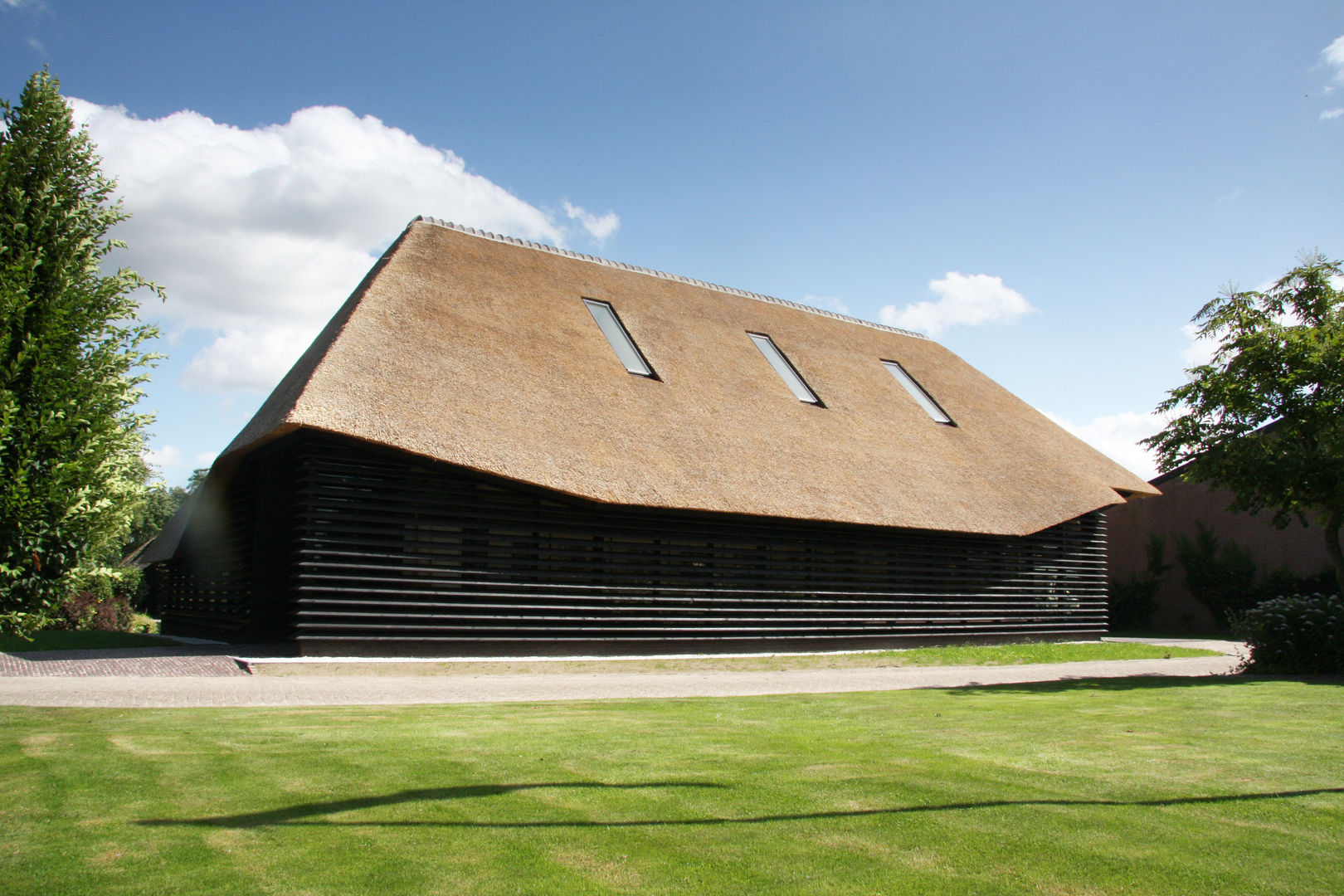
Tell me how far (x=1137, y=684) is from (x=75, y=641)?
1419 cm

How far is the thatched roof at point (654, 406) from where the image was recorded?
11781 mm

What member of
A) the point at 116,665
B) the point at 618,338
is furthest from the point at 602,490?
the point at 116,665

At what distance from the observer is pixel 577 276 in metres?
A: 17.8

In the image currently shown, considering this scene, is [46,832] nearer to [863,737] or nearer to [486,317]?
[863,737]

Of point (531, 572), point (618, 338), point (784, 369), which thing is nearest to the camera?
point (531, 572)

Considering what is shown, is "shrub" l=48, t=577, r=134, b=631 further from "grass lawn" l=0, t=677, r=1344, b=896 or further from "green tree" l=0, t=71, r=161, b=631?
"grass lawn" l=0, t=677, r=1344, b=896

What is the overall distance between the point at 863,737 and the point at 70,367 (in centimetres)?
966

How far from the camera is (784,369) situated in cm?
1853

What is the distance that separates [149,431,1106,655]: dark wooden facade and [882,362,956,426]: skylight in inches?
137

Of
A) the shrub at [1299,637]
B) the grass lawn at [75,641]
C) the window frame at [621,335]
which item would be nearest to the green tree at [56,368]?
the grass lawn at [75,641]

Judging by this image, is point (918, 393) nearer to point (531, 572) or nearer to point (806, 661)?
point (806, 661)

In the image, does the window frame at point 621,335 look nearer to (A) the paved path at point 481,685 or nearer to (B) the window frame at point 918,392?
(A) the paved path at point 481,685

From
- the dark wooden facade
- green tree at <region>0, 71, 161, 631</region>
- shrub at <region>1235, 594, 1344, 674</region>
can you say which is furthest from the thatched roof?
shrub at <region>1235, 594, 1344, 674</region>

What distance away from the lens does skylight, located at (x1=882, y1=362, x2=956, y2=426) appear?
1984cm
